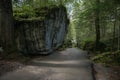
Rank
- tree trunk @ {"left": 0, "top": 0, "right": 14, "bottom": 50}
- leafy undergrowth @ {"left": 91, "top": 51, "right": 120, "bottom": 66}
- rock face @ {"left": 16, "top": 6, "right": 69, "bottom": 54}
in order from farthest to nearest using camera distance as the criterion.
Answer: rock face @ {"left": 16, "top": 6, "right": 69, "bottom": 54} < leafy undergrowth @ {"left": 91, "top": 51, "right": 120, "bottom": 66} < tree trunk @ {"left": 0, "top": 0, "right": 14, "bottom": 50}

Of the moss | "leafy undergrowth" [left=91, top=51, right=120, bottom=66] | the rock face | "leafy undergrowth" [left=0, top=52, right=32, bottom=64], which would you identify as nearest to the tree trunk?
"leafy undergrowth" [left=0, top=52, right=32, bottom=64]

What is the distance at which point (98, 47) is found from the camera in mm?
23438

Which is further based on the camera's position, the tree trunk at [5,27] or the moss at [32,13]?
the moss at [32,13]

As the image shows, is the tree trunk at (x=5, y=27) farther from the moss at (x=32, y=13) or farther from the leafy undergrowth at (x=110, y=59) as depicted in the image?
the leafy undergrowth at (x=110, y=59)

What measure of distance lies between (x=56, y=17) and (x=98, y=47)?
6.37 metres

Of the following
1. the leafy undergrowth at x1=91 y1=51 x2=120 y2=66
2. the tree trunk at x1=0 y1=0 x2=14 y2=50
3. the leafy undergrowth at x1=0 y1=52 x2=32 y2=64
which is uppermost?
the tree trunk at x1=0 y1=0 x2=14 y2=50

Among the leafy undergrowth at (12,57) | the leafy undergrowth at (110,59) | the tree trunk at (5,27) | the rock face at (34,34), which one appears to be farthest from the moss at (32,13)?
the leafy undergrowth at (110,59)

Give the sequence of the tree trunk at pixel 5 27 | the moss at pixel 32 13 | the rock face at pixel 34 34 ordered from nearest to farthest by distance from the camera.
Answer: the tree trunk at pixel 5 27, the rock face at pixel 34 34, the moss at pixel 32 13

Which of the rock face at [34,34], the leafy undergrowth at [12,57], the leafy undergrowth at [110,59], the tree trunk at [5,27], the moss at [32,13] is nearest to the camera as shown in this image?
the leafy undergrowth at [12,57]

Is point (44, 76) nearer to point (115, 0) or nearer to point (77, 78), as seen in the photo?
point (77, 78)

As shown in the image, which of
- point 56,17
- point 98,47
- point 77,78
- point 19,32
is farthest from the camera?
point 98,47

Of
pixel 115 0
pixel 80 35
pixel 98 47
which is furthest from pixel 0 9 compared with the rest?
pixel 80 35

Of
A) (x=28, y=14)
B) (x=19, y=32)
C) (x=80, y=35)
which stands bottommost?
(x=80, y=35)

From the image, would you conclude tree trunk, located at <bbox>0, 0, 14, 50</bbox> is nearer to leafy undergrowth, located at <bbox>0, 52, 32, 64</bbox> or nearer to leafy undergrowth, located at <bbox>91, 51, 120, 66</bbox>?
leafy undergrowth, located at <bbox>0, 52, 32, 64</bbox>
